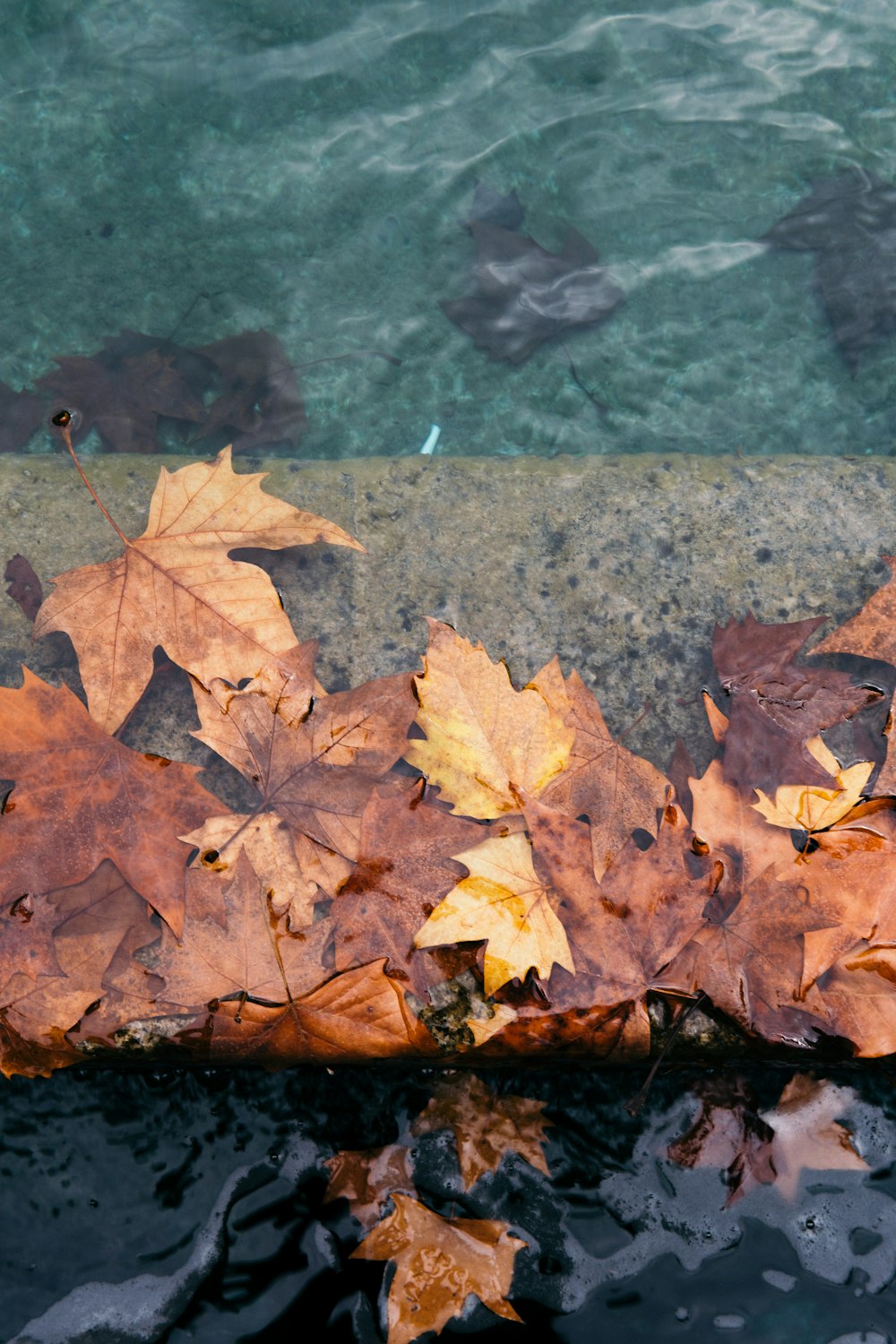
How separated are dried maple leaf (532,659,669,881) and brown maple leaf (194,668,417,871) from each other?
0.34 meters

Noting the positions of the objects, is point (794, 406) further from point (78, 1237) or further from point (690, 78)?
point (78, 1237)

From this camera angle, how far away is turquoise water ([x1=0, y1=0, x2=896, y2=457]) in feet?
11.1

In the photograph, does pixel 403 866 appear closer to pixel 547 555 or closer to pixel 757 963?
pixel 757 963

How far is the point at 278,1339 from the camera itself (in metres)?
1.75

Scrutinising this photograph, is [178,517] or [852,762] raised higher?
[178,517]

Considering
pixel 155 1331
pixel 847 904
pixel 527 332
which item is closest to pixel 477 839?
pixel 847 904

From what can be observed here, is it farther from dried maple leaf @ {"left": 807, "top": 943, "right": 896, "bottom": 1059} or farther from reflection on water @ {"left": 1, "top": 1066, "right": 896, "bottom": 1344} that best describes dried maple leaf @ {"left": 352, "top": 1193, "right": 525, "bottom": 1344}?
dried maple leaf @ {"left": 807, "top": 943, "right": 896, "bottom": 1059}

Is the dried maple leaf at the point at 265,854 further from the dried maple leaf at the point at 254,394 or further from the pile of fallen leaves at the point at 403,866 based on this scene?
the dried maple leaf at the point at 254,394

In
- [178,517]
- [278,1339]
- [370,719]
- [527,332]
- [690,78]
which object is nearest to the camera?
[278,1339]

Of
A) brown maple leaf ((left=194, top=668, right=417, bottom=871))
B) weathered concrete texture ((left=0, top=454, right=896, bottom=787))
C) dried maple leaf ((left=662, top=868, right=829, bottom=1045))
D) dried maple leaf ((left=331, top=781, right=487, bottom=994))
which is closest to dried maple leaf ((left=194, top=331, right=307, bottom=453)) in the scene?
weathered concrete texture ((left=0, top=454, right=896, bottom=787))

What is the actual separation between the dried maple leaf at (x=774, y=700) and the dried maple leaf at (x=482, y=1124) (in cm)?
84

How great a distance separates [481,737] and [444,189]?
255 centimetres

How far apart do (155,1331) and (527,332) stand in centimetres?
311

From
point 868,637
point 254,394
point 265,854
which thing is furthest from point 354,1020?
point 254,394
